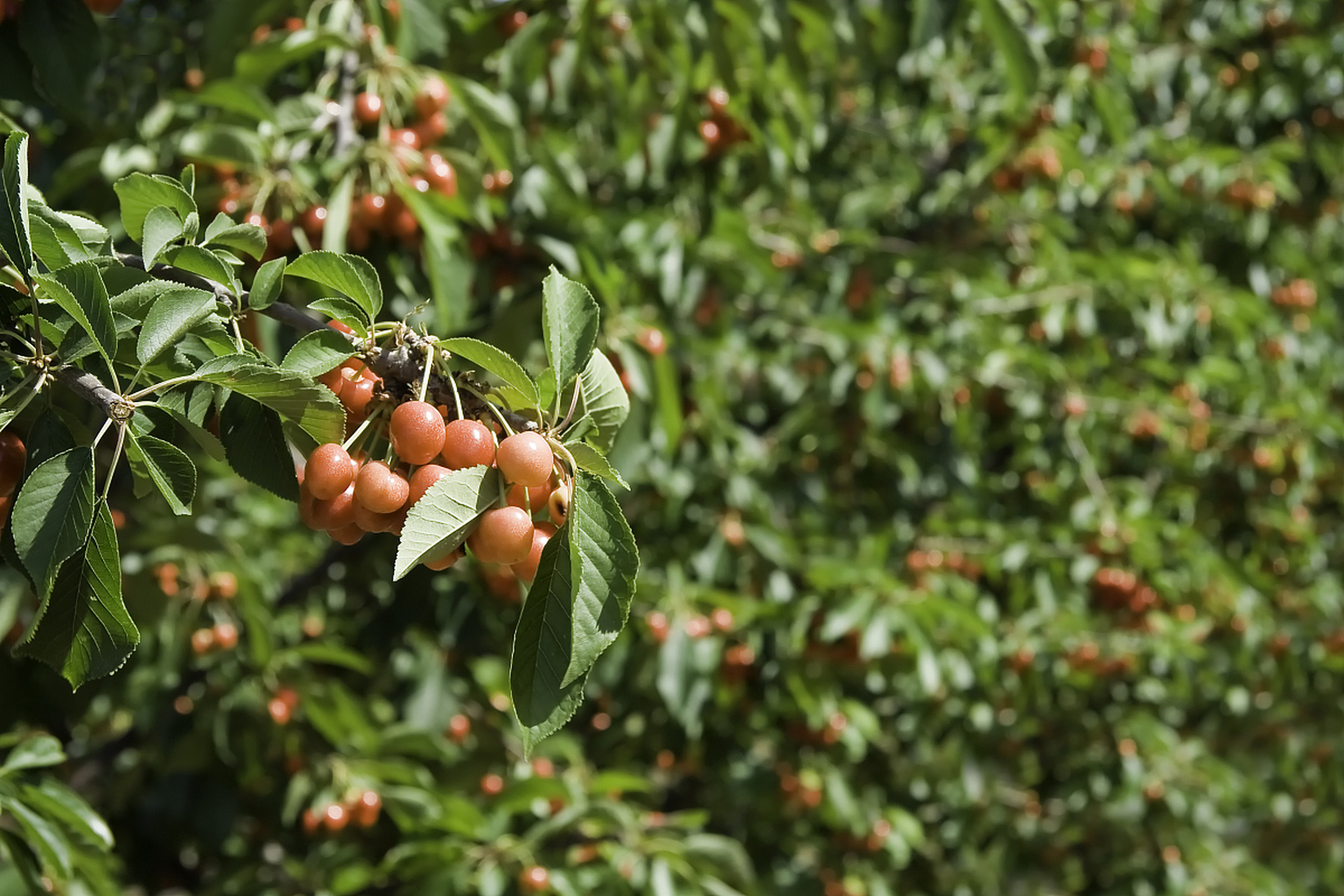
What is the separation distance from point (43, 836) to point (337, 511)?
0.76 metres

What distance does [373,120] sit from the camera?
1731 millimetres

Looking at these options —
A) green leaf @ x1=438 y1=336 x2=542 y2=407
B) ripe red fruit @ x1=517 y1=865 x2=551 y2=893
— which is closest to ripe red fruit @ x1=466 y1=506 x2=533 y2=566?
green leaf @ x1=438 y1=336 x2=542 y2=407

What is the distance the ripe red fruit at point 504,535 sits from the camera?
2.76 ft

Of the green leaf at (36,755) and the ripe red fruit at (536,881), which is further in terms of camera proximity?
the ripe red fruit at (536,881)

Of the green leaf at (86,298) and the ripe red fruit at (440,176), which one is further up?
the green leaf at (86,298)

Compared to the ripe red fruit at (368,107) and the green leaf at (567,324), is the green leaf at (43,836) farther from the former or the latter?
the ripe red fruit at (368,107)

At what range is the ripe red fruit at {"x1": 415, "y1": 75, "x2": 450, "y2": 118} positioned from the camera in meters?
1.73

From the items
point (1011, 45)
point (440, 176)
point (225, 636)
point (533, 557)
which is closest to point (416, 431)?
point (533, 557)

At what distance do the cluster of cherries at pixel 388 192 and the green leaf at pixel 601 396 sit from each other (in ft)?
2.39

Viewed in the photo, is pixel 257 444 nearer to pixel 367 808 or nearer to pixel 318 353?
pixel 318 353

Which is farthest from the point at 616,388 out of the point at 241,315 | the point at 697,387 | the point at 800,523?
the point at 800,523

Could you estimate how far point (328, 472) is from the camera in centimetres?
86

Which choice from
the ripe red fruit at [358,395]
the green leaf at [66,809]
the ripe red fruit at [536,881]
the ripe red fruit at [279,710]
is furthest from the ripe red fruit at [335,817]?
the ripe red fruit at [358,395]

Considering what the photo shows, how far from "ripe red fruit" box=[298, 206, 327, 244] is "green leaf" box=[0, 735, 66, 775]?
0.77 m
